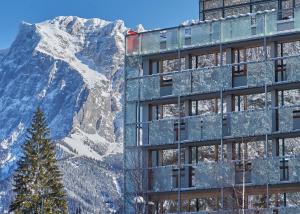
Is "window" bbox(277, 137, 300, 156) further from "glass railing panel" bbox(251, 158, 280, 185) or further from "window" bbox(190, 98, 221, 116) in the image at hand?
"window" bbox(190, 98, 221, 116)

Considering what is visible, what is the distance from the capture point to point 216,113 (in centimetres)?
5269

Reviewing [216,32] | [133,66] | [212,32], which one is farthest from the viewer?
[133,66]

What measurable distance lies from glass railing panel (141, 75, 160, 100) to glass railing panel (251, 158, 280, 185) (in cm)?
692

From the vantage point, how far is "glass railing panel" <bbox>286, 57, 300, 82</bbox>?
5041 centimetres

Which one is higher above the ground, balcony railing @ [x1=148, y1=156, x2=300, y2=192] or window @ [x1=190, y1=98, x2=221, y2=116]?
window @ [x1=190, y1=98, x2=221, y2=116]

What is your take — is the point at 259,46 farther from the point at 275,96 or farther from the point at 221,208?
the point at 221,208

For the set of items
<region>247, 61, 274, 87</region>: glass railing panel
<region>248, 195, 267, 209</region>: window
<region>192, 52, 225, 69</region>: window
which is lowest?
<region>248, 195, 267, 209</region>: window

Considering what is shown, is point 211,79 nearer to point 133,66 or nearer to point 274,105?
point 274,105

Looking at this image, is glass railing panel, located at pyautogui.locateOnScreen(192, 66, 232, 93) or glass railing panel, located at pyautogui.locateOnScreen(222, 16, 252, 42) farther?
glass railing panel, located at pyautogui.locateOnScreen(192, 66, 232, 93)

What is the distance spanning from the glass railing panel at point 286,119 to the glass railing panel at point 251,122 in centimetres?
49

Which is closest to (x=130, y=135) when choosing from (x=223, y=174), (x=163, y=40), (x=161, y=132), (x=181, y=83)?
(x=161, y=132)

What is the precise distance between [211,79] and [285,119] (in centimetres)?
444

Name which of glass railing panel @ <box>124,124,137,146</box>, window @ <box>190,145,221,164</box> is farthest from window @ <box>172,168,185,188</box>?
glass railing panel @ <box>124,124,137,146</box>

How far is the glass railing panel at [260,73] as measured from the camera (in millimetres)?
50844
